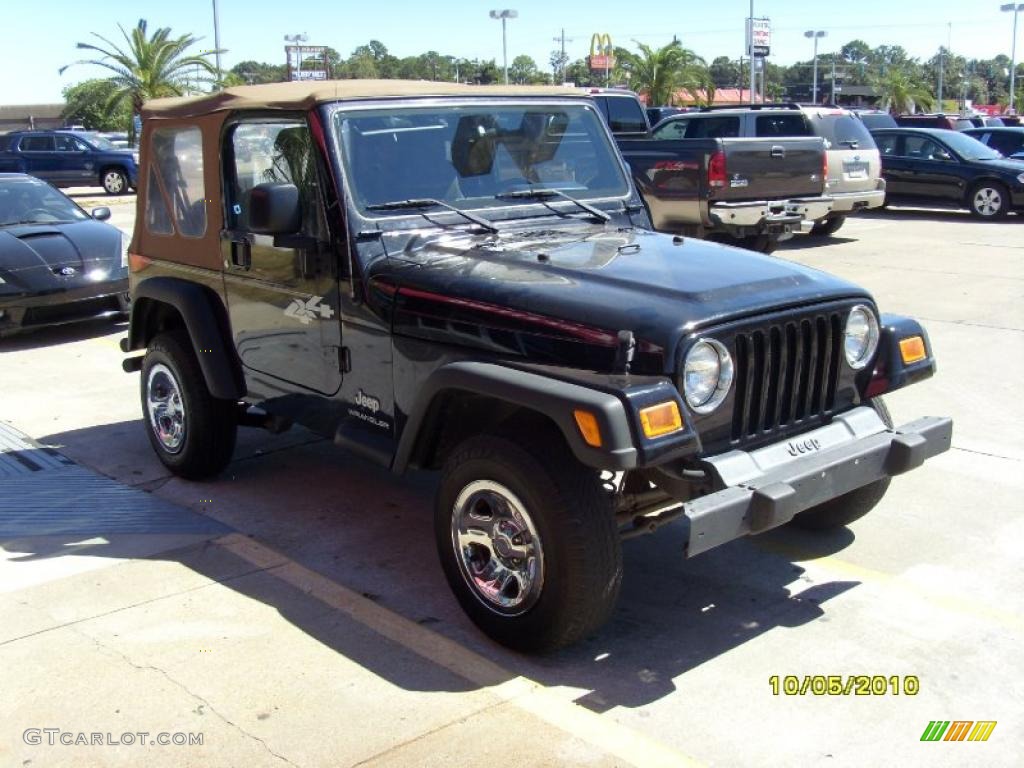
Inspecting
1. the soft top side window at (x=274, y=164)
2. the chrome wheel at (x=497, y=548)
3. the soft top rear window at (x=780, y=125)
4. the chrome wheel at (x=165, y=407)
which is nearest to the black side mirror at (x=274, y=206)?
the soft top side window at (x=274, y=164)

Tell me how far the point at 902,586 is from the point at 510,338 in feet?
6.51

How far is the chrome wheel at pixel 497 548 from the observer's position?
3934mm

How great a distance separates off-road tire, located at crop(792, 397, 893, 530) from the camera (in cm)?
495

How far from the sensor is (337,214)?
4.67m

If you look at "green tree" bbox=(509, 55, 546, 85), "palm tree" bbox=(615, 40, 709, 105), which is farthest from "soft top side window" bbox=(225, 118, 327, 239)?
"green tree" bbox=(509, 55, 546, 85)

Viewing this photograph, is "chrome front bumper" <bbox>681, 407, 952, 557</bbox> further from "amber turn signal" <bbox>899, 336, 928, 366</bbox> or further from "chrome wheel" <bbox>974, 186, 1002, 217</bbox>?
"chrome wheel" <bbox>974, 186, 1002, 217</bbox>

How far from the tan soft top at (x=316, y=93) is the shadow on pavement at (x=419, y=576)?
6.51 ft

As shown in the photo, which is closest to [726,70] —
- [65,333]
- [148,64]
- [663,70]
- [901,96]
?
[901,96]

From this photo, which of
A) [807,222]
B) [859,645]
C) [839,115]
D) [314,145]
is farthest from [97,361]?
[839,115]

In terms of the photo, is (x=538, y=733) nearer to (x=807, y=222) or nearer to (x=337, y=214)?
(x=337, y=214)

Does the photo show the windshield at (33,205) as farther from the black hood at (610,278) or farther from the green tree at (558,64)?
the green tree at (558,64)

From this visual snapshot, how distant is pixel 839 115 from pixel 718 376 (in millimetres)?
13052

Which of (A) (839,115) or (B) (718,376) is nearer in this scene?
(B) (718,376)

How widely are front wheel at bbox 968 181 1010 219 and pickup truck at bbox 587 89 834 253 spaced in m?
5.26
